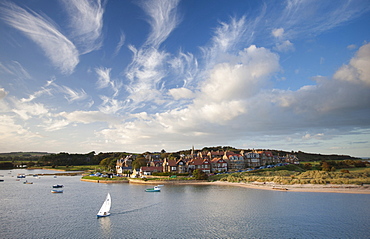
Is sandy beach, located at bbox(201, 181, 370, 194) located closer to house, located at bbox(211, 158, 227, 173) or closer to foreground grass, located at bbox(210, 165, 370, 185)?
foreground grass, located at bbox(210, 165, 370, 185)

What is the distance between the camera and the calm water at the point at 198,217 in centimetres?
2933

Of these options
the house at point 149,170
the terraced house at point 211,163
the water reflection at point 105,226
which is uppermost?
the terraced house at point 211,163

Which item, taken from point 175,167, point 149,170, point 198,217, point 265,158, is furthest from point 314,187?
point 149,170

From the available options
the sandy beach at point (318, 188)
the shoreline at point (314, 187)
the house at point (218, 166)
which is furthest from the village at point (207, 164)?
the sandy beach at point (318, 188)

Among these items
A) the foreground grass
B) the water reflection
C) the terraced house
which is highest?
the terraced house

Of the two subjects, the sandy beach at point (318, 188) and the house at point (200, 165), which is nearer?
the sandy beach at point (318, 188)

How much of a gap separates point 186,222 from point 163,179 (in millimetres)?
48538

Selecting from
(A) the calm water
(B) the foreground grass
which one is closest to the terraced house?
(B) the foreground grass

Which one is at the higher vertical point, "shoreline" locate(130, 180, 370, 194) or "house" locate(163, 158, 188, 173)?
"house" locate(163, 158, 188, 173)

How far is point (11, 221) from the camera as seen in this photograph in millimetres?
35531

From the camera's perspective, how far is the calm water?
29328mm

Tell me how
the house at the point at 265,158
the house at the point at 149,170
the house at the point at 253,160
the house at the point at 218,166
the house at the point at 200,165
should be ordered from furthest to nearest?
1. the house at the point at 265,158
2. the house at the point at 253,160
3. the house at the point at 218,166
4. the house at the point at 200,165
5. the house at the point at 149,170

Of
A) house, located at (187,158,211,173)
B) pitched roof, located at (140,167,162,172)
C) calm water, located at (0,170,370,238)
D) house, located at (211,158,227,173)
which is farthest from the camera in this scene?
house, located at (211,158,227,173)

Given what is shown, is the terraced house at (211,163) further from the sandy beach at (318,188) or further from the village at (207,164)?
the sandy beach at (318,188)
